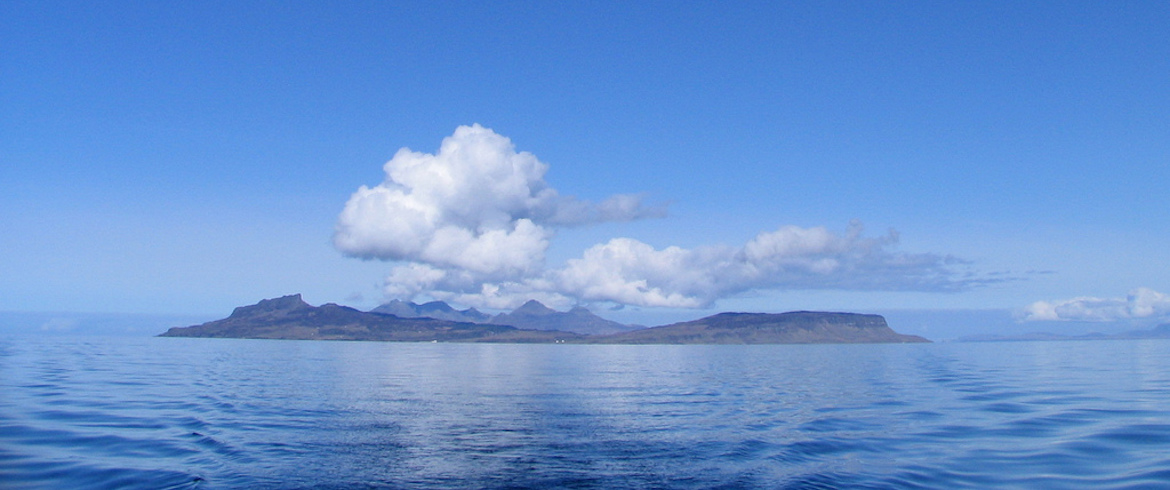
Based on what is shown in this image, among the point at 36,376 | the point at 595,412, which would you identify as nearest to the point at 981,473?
the point at 595,412

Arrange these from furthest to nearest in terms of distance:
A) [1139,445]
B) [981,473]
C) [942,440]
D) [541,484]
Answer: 1. [942,440]
2. [1139,445]
3. [981,473]
4. [541,484]

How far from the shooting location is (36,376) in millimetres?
74750

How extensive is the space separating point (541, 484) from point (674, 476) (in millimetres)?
5243

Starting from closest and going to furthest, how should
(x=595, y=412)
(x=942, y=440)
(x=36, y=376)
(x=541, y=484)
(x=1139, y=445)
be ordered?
(x=541, y=484), (x=1139, y=445), (x=942, y=440), (x=595, y=412), (x=36, y=376)

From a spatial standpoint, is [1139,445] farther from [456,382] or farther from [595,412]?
[456,382]

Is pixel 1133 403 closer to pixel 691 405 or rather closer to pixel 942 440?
pixel 942 440

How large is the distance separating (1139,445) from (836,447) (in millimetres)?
13995

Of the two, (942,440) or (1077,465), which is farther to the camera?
(942,440)


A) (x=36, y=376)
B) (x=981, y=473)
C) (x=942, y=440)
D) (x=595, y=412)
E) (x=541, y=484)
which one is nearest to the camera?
(x=541, y=484)

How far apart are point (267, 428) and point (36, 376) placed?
51.9m

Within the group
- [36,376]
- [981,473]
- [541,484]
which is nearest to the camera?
[541,484]

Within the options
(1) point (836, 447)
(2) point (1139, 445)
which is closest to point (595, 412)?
(1) point (836, 447)

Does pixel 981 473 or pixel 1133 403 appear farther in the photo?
pixel 1133 403

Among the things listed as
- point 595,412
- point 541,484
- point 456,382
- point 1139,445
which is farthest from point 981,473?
point 456,382
